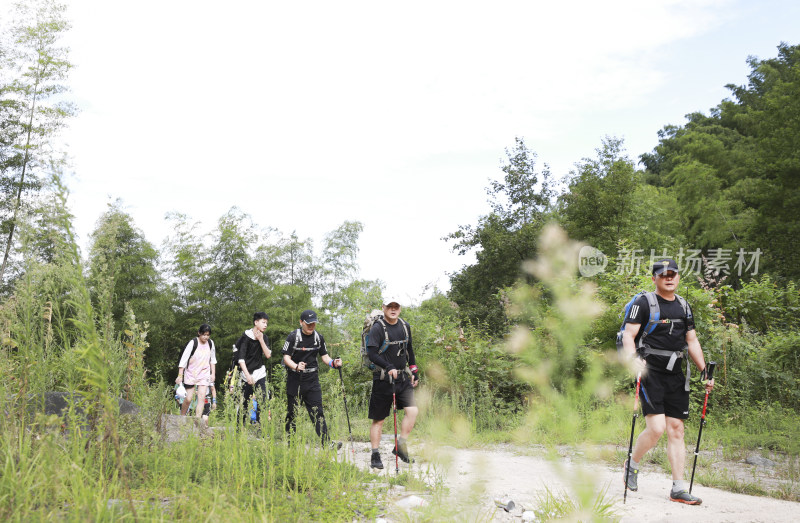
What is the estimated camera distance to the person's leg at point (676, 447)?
481cm

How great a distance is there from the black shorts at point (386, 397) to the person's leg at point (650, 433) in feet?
7.89

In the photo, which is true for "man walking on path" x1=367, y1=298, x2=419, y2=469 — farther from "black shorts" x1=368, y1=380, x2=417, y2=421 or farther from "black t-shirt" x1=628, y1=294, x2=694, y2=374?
"black t-shirt" x1=628, y1=294, x2=694, y2=374

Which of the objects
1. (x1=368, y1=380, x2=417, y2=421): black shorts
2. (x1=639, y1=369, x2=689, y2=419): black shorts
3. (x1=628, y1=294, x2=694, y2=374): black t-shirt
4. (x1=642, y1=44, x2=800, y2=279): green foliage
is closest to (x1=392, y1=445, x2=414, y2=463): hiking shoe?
(x1=368, y1=380, x2=417, y2=421): black shorts

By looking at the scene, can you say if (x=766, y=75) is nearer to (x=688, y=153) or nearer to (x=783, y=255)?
(x=688, y=153)

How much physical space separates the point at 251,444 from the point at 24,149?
60.4 ft

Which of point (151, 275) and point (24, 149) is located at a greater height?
point (24, 149)

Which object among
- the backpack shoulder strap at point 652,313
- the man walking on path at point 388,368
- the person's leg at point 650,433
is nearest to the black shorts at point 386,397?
the man walking on path at point 388,368

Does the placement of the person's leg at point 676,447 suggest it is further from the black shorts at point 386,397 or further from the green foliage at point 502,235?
the green foliage at point 502,235

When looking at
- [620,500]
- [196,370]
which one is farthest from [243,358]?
[620,500]

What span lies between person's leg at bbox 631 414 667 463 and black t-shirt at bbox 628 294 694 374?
44 centimetres

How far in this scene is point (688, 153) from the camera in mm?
37000

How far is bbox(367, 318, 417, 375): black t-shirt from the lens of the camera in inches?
246

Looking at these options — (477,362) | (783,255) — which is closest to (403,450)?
(477,362)

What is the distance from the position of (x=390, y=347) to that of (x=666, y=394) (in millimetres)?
2889
